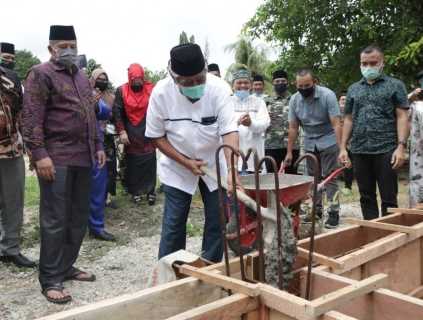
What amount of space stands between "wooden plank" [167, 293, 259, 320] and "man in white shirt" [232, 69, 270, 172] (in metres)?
3.77

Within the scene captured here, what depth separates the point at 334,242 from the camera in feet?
9.50

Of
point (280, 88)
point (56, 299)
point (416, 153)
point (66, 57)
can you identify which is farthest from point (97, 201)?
point (416, 153)

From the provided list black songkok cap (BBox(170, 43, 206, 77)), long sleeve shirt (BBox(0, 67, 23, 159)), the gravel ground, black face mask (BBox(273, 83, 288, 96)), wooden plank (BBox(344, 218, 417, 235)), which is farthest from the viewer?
black face mask (BBox(273, 83, 288, 96))

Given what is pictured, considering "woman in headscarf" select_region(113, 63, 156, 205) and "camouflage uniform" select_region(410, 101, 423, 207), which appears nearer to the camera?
"camouflage uniform" select_region(410, 101, 423, 207)

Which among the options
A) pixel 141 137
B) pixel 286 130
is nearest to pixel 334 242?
pixel 286 130

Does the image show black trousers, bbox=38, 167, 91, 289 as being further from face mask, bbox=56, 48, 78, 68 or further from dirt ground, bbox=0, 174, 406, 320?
face mask, bbox=56, 48, 78, 68

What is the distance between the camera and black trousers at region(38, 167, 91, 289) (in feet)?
11.6

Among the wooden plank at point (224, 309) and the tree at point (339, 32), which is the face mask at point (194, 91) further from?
A: the tree at point (339, 32)

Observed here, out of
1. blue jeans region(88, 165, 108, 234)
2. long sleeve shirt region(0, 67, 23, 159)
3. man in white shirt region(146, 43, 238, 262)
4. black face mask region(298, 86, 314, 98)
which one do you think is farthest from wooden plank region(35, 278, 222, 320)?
black face mask region(298, 86, 314, 98)

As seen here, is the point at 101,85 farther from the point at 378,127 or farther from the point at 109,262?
the point at 378,127

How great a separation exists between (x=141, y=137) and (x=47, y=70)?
3.16 metres

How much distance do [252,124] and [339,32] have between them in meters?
6.14

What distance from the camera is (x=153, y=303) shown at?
1892 mm

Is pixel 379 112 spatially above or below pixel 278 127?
above
